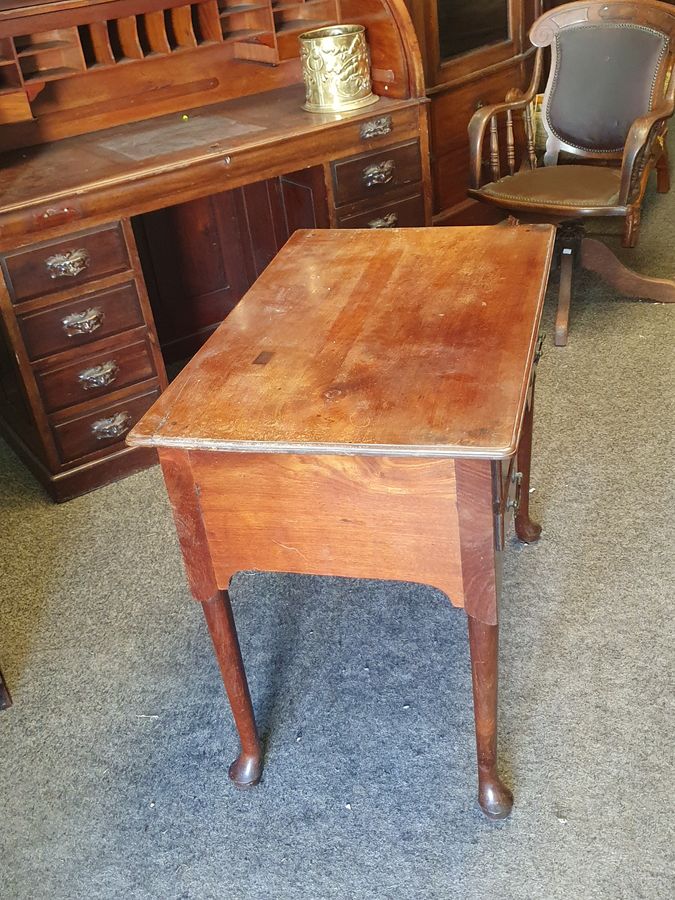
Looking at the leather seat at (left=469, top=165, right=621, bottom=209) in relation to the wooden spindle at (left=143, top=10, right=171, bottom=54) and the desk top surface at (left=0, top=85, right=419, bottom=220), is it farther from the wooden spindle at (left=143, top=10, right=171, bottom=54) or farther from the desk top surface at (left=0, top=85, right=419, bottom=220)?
the wooden spindle at (left=143, top=10, right=171, bottom=54)

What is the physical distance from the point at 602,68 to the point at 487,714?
2534 mm

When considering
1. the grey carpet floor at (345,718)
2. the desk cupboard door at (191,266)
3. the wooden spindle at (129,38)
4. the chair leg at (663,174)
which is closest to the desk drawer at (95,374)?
the grey carpet floor at (345,718)

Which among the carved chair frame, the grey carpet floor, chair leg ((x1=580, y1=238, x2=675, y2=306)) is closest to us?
the grey carpet floor

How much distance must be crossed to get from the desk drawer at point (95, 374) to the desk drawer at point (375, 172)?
2.54ft

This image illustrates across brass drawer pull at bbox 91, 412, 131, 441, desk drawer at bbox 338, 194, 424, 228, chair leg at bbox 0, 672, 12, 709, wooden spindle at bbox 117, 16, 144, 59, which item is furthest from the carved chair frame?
chair leg at bbox 0, 672, 12, 709

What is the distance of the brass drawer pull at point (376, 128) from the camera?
2834mm

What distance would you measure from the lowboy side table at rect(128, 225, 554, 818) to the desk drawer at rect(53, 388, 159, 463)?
1.01 metres

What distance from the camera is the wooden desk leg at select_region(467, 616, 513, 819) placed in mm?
1495

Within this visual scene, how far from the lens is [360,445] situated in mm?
1348

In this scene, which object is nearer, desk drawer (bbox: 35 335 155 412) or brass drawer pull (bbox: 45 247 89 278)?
brass drawer pull (bbox: 45 247 89 278)

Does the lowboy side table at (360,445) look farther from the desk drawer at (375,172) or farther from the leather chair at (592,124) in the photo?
the leather chair at (592,124)

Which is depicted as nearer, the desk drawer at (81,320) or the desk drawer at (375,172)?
the desk drawer at (81,320)

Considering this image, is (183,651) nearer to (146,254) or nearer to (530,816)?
(530,816)

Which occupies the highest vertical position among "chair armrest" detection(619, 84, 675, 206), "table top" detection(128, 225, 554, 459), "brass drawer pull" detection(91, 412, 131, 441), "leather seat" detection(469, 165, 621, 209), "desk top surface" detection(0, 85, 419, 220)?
"desk top surface" detection(0, 85, 419, 220)
